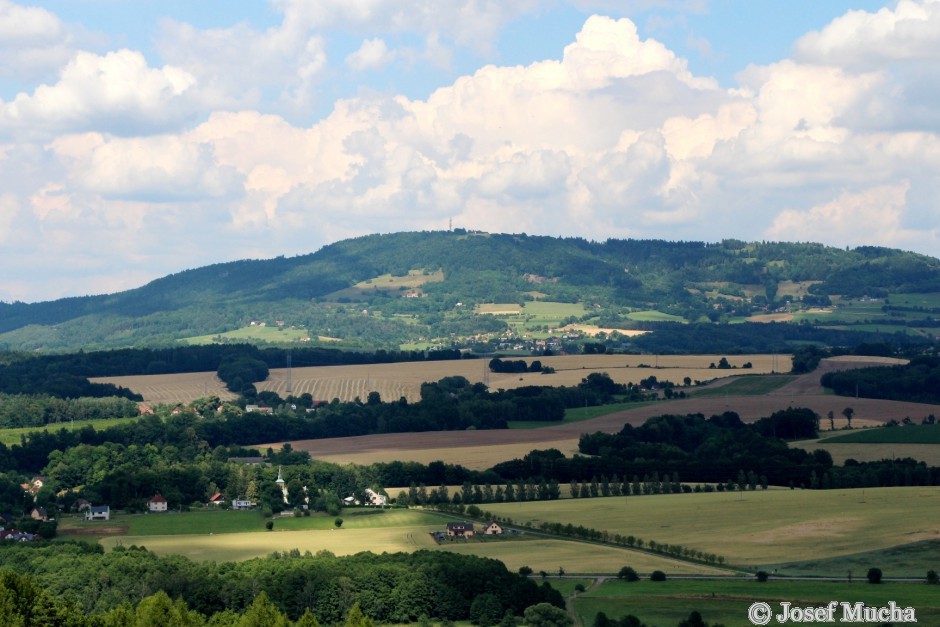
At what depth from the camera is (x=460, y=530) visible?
3932 inches

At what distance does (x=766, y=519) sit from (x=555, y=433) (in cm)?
4983

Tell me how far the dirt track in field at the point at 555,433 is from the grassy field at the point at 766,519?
2309 centimetres

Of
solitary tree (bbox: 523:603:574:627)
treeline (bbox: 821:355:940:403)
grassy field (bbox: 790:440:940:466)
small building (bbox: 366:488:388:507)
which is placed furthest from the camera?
treeline (bbox: 821:355:940:403)

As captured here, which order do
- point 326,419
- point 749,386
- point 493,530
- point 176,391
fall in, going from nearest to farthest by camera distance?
point 493,530
point 326,419
point 749,386
point 176,391

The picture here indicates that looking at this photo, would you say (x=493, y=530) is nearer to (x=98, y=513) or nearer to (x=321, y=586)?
(x=321, y=586)

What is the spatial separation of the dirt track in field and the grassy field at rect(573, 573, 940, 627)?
162 feet

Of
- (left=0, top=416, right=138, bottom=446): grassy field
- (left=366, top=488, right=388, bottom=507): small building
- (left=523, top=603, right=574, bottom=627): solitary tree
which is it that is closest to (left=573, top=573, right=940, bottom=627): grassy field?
(left=523, top=603, right=574, bottom=627): solitary tree

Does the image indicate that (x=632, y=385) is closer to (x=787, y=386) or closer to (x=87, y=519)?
(x=787, y=386)

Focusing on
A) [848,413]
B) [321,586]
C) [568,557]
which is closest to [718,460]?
[848,413]

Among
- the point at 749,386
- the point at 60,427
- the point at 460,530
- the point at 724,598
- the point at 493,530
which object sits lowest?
the point at 724,598

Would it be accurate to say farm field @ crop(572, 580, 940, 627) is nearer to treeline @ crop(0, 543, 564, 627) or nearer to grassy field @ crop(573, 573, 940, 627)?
grassy field @ crop(573, 573, 940, 627)

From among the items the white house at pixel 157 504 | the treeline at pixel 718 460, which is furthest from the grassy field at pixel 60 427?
the treeline at pixel 718 460

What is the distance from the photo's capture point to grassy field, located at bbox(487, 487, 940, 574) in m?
92.6

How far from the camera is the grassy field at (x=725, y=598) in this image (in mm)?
73750
